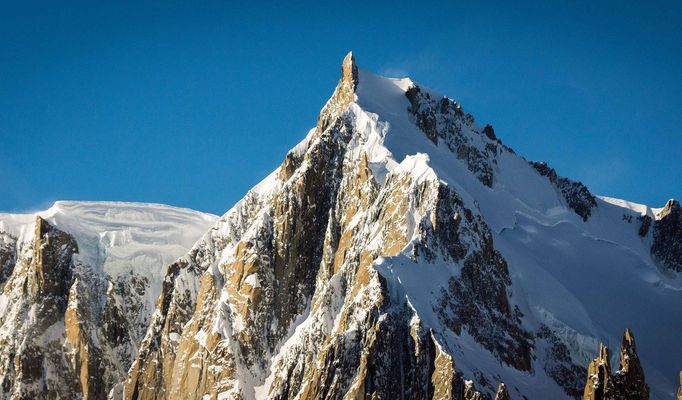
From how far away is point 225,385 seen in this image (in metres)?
184

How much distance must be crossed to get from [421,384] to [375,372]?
17.1ft

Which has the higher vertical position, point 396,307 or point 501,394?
point 396,307

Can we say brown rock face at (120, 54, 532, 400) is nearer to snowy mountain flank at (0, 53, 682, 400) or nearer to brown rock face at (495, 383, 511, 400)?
snowy mountain flank at (0, 53, 682, 400)

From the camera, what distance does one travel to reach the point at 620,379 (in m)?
123

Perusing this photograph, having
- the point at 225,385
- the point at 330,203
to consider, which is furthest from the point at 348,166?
the point at 225,385

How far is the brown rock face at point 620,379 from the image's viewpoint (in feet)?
403

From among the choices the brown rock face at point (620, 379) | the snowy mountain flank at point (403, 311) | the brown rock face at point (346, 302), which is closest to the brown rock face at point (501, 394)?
the snowy mountain flank at point (403, 311)

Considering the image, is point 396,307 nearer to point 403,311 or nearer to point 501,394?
point 403,311

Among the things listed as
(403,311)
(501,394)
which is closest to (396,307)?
(403,311)

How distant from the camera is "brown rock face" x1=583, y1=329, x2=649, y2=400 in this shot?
123 m

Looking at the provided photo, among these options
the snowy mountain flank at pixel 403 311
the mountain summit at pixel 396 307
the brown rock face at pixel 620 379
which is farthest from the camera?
the mountain summit at pixel 396 307

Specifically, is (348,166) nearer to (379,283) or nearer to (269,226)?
(269,226)

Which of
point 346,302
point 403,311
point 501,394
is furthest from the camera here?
point 346,302

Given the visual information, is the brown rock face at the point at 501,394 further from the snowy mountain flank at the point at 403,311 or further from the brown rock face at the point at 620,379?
the brown rock face at the point at 620,379
